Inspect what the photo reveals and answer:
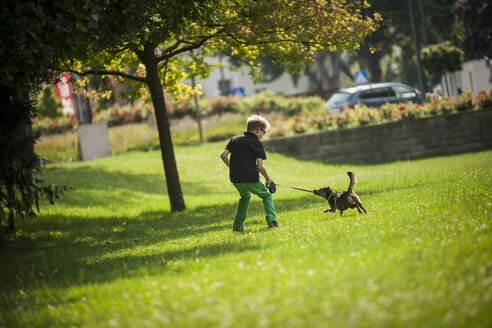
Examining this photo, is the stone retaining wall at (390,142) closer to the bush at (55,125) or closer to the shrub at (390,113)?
the shrub at (390,113)

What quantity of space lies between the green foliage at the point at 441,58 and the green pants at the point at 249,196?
69.1 ft

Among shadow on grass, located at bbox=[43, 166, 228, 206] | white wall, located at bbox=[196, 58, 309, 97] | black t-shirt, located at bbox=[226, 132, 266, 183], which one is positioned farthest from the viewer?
white wall, located at bbox=[196, 58, 309, 97]

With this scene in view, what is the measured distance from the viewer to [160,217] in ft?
44.9

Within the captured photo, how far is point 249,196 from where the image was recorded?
28.5 feet

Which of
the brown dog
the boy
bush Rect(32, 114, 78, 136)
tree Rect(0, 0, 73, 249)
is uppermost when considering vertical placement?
bush Rect(32, 114, 78, 136)

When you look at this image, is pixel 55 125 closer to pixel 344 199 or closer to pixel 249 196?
pixel 249 196

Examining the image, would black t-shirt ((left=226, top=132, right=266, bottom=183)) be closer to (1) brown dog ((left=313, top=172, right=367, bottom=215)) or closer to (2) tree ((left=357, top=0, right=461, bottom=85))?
(1) brown dog ((left=313, top=172, right=367, bottom=215))

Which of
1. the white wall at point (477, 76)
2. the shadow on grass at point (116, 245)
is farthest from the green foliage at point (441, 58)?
the shadow on grass at point (116, 245)

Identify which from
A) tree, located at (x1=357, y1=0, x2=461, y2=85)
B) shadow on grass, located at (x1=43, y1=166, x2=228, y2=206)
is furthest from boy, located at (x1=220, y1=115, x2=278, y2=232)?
tree, located at (x1=357, y1=0, x2=461, y2=85)

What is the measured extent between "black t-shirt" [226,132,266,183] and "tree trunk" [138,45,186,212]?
5541 millimetres

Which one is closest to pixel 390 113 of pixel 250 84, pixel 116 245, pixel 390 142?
pixel 390 142

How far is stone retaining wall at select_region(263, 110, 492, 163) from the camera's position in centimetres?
2189

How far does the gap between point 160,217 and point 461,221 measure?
833 centimetres

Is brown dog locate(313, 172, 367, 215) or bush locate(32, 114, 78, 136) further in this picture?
bush locate(32, 114, 78, 136)
